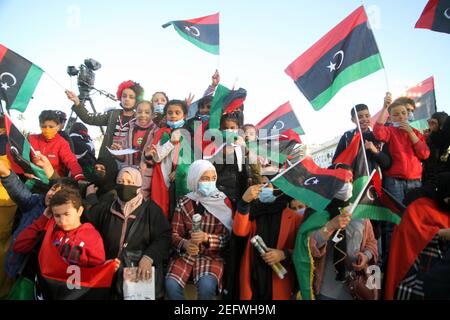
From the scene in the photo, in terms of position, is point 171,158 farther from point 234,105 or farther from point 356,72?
point 356,72

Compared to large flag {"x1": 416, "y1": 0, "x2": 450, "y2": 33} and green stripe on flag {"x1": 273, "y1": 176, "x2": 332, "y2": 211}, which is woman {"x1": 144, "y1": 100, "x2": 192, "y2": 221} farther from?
large flag {"x1": 416, "y1": 0, "x2": 450, "y2": 33}

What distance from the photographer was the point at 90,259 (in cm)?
312

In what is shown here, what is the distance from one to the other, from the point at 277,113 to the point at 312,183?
4277 millimetres

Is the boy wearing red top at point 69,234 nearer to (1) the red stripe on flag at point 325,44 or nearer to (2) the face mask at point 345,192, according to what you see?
(2) the face mask at point 345,192

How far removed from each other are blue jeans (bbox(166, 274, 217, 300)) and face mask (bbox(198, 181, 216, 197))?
0.79 metres

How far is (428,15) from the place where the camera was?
4438 millimetres

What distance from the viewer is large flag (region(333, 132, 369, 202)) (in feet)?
11.3

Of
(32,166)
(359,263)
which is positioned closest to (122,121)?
(32,166)

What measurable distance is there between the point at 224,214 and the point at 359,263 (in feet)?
4.30

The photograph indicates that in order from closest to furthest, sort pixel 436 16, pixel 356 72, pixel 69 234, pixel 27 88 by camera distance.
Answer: pixel 69 234, pixel 356 72, pixel 436 16, pixel 27 88

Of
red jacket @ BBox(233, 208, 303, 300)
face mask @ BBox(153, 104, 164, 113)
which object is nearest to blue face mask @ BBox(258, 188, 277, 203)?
red jacket @ BBox(233, 208, 303, 300)

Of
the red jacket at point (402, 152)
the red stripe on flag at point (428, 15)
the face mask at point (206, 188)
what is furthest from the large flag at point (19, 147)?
the red stripe on flag at point (428, 15)

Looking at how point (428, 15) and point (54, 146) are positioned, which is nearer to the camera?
point (428, 15)

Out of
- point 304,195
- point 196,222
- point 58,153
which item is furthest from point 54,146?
point 304,195
